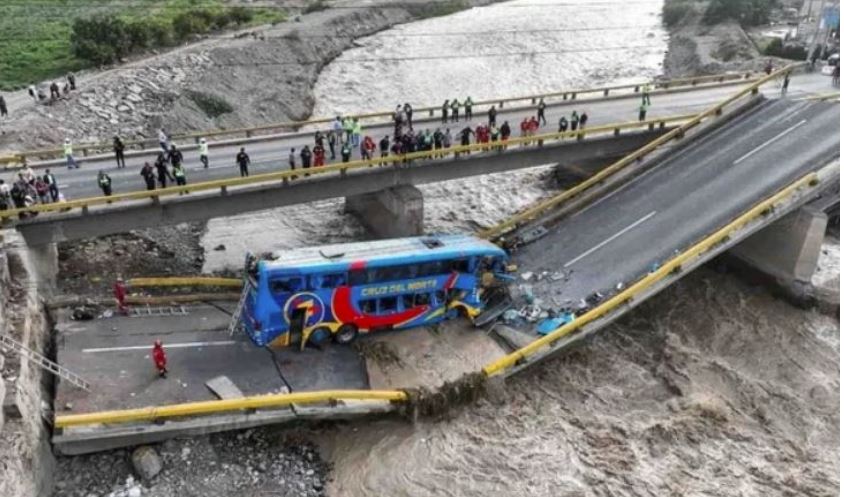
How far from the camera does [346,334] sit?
75.9ft

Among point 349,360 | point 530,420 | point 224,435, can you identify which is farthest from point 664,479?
point 224,435

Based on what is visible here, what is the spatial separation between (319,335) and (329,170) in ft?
26.5

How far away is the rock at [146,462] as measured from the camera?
18227mm

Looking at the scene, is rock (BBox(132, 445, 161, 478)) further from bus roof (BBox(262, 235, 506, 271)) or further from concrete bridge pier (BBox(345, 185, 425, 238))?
concrete bridge pier (BBox(345, 185, 425, 238))

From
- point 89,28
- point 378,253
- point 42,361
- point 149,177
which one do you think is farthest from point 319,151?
point 89,28

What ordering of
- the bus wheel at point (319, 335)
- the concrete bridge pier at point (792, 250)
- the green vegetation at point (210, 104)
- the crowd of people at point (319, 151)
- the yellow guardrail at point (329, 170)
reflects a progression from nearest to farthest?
the bus wheel at point (319, 335), the yellow guardrail at point (329, 170), the crowd of people at point (319, 151), the concrete bridge pier at point (792, 250), the green vegetation at point (210, 104)

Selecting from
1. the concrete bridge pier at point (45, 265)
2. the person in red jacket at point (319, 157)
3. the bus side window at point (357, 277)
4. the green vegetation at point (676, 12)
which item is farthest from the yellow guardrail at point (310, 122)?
the green vegetation at point (676, 12)

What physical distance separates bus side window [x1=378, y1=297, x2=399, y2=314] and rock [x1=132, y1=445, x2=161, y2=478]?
26.4ft

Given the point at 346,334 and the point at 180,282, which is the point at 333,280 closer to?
the point at 346,334

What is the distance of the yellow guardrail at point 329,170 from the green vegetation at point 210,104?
22967 millimetres

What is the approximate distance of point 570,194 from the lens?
102ft

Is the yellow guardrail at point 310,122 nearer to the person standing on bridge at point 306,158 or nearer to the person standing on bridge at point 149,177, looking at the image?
the person standing on bridge at point 306,158

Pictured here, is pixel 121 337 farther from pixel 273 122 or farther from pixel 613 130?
pixel 273 122

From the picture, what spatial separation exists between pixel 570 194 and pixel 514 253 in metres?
4.54
